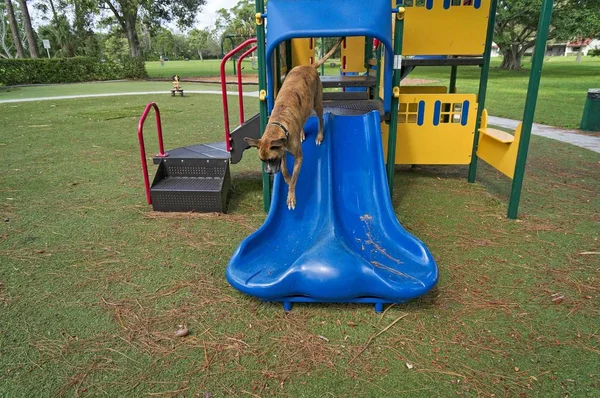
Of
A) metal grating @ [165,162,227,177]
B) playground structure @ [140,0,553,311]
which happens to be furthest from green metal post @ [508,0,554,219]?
metal grating @ [165,162,227,177]

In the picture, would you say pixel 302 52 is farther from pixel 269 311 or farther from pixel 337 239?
pixel 269 311

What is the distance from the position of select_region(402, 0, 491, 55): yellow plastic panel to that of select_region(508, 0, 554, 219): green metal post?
1.41m

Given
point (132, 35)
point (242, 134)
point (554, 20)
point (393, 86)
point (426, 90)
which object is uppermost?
point (554, 20)

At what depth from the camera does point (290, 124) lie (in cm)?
375

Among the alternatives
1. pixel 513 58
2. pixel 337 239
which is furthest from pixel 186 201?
pixel 513 58

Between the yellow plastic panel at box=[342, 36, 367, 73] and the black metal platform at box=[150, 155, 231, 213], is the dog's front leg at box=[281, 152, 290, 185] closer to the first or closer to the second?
the black metal platform at box=[150, 155, 231, 213]

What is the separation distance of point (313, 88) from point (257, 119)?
1.26m

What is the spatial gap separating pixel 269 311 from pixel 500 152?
13.6ft

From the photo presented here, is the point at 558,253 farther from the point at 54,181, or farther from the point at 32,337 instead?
the point at 54,181

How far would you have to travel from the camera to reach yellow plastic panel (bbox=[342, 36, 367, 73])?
8680 mm

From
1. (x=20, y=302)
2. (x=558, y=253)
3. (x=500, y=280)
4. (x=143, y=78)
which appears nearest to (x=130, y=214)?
(x=20, y=302)

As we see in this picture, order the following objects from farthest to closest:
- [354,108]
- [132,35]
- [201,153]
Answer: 1. [132,35]
2. [201,153]
3. [354,108]

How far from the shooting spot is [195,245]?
453 centimetres

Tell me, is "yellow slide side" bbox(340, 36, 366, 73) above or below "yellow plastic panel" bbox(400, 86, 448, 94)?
above
